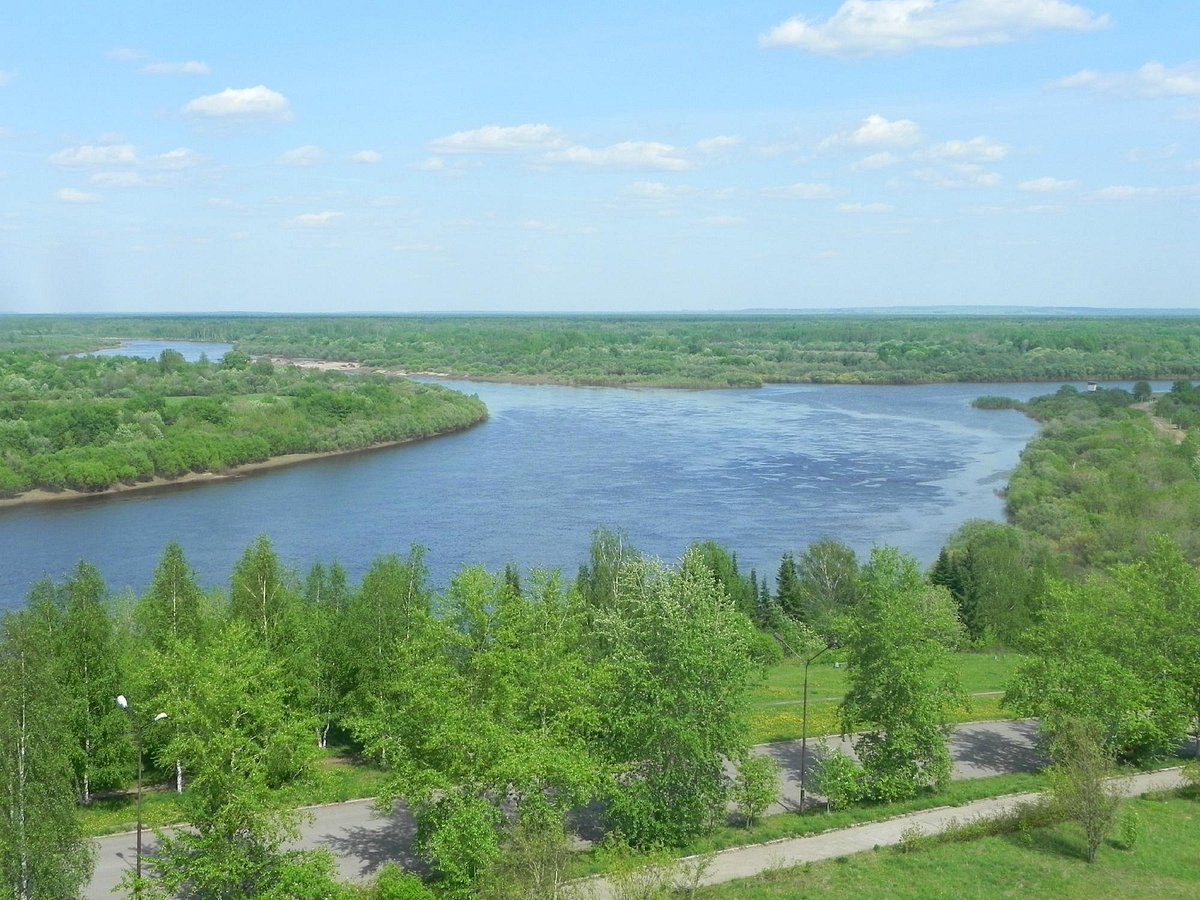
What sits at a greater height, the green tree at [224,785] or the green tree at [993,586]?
the green tree at [224,785]

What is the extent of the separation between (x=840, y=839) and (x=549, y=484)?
106 feet

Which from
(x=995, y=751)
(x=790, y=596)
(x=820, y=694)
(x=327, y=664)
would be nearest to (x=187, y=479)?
(x=790, y=596)

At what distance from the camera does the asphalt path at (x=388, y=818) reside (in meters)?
12.3

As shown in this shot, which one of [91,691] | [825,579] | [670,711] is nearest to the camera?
[670,711]

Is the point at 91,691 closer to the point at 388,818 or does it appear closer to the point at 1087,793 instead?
the point at 388,818

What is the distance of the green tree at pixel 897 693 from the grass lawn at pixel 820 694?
83 cm

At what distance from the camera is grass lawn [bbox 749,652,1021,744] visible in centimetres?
1745

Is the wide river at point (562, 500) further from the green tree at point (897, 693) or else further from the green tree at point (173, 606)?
the green tree at point (897, 693)

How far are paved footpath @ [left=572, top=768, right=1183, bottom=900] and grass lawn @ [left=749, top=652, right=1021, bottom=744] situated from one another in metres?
2.09

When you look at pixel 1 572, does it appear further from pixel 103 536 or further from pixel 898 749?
pixel 898 749

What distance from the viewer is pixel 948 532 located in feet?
122

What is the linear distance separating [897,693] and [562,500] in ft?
91.8

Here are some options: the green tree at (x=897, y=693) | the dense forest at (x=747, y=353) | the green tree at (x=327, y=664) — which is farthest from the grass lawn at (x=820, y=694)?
the dense forest at (x=747, y=353)

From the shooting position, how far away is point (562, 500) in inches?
1647
